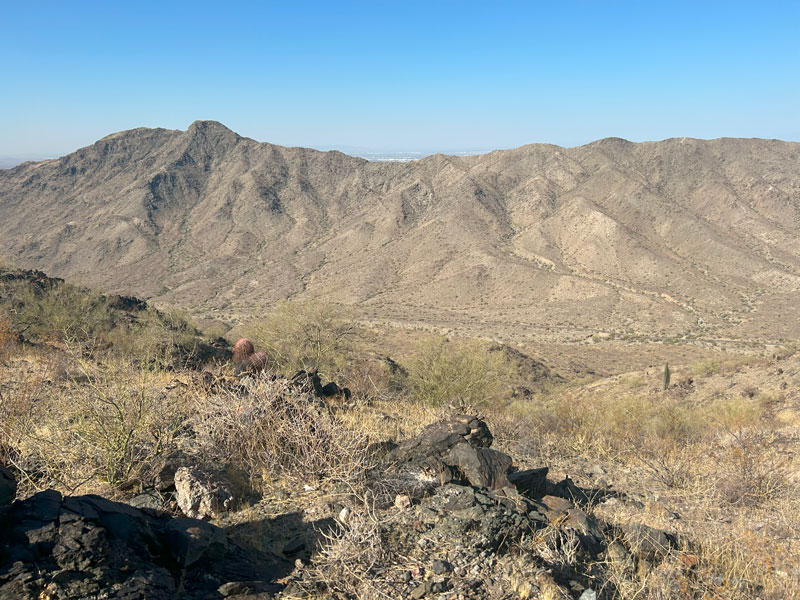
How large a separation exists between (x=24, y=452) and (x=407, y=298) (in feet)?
225

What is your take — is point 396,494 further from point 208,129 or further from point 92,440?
point 208,129

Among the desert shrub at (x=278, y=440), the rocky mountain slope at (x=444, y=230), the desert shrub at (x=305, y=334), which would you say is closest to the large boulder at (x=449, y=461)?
the desert shrub at (x=278, y=440)

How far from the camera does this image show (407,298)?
72.8m

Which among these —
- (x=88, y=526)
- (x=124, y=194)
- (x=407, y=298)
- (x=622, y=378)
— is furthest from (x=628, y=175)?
(x=124, y=194)

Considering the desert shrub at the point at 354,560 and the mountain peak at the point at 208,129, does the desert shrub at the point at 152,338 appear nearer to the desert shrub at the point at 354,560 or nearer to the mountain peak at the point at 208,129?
the desert shrub at the point at 354,560

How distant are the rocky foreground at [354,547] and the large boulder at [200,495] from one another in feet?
0.04

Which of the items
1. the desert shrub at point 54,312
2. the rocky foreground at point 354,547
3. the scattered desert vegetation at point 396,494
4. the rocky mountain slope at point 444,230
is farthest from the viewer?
the rocky mountain slope at point 444,230

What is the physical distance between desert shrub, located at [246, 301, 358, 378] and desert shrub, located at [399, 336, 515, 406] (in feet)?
11.5

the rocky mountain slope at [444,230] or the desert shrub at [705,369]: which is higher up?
the rocky mountain slope at [444,230]

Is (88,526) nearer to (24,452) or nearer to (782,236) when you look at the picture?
(24,452)

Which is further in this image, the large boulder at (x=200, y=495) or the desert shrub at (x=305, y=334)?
the desert shrub at (x=305, y=334)

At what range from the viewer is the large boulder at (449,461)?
4.53 meters

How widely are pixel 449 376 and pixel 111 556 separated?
1279 centimetres

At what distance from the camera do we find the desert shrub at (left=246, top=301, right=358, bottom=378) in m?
17.8
